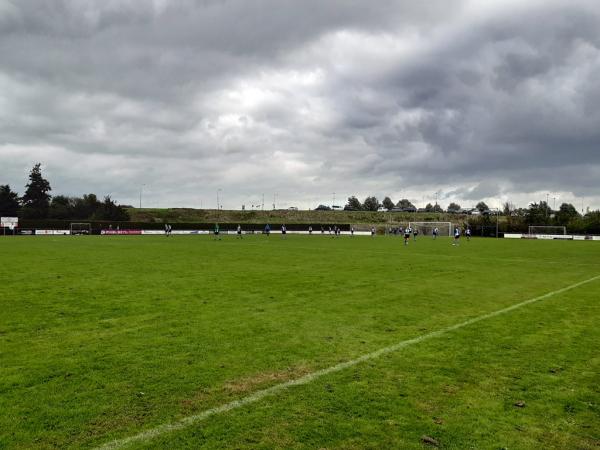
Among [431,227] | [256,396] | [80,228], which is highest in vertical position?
[431,227]

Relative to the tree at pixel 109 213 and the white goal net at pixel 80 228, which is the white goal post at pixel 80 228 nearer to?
the white goal net at pixel 80 228

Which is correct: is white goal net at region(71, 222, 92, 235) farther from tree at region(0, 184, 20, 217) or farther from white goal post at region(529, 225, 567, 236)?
white goal post at region(529, 225, 567, 236)

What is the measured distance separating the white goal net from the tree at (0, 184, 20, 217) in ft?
159

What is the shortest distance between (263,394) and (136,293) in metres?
8.47

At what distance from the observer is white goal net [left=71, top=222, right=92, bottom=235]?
8031 centimetres

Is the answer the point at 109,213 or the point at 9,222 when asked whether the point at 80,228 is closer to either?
the point at 9,222

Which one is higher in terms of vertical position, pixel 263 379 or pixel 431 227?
pixel 431 227

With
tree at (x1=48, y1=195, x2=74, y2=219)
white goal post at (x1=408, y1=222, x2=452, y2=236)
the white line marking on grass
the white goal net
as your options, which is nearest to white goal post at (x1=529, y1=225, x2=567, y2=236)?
Result: white goal post at (x1=408, y1=222, x2=452, y2=236)

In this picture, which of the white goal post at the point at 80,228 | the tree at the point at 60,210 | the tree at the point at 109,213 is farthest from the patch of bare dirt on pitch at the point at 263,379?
the tree at the point at 60,210

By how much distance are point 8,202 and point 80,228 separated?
51.9 metres

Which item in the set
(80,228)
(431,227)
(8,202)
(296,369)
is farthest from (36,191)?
(296,369)

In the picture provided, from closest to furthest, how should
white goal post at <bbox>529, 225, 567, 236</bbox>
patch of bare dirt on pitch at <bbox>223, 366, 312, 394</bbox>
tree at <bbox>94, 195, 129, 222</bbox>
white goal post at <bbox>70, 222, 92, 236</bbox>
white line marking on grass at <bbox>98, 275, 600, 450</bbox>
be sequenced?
white line marking on grass at <bbox>98, 275, 600, 450</bbox> < patch of bare dirt on pitch at <bbox>223, 366, 312, 394</bbox> < white goal post at <bbox>70, 222, 92, 236</bbox> < white goal post at <bbox>529, 225, 567, 236</bbox> < tree at <bbox>94, 195, 129, 222</bbox>

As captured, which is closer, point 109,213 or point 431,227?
point 431,227

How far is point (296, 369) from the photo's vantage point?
6445 millimetres
